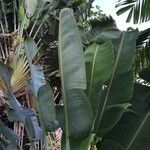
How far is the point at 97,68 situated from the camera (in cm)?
366

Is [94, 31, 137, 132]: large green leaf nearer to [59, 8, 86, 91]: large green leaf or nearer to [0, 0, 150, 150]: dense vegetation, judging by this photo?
[0, 0, 150, 150]: dense vegetation

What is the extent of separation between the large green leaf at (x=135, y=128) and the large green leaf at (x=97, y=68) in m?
0.26

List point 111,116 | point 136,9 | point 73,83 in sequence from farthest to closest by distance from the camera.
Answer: point 136,9 → point 111,116 → point 73,83

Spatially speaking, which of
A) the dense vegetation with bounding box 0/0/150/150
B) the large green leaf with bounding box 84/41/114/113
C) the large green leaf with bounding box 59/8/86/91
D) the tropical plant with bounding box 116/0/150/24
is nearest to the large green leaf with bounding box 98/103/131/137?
the dense vegetation with bounding box 0/0/150/150

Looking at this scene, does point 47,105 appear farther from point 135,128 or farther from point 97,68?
point 135,128

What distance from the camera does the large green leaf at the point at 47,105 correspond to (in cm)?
350

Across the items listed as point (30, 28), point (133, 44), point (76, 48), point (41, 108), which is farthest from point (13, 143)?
point (30, 28)

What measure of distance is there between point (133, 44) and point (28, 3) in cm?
305

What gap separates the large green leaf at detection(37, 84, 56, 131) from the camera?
3.50 meters

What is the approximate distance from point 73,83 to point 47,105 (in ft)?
0.86

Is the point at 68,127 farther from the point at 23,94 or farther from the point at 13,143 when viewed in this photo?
the point at 23,94

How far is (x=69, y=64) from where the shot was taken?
350cm

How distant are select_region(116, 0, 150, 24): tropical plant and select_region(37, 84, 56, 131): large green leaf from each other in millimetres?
2121

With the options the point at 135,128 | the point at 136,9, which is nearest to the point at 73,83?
the point at 135,128
